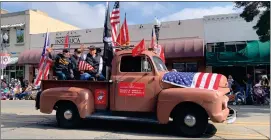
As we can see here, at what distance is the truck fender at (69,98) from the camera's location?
8945mm

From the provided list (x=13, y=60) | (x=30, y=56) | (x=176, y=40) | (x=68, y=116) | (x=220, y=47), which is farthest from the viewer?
(x=13, y=60)

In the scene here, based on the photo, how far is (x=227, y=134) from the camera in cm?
846

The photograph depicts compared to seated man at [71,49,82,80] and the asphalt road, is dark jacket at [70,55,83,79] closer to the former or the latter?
seated man at [71,49,82,80]

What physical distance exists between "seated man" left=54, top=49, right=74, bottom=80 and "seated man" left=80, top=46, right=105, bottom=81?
0.63 m

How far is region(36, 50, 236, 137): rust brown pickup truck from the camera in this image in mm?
7992

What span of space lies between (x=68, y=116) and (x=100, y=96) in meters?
1.09

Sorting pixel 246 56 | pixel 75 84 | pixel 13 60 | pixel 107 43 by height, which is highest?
pixel 13 60

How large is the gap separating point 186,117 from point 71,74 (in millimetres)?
3940

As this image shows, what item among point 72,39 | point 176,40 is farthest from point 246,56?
point 72,39

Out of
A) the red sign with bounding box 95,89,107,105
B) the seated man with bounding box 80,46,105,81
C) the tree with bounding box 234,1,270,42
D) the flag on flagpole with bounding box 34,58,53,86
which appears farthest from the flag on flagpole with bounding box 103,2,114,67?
the tree with bounding box 234,1,270,42

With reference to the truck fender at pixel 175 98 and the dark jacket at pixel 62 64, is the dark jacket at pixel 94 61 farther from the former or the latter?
the truck fender at pixel 175 98

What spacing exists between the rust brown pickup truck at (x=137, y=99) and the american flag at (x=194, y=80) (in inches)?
6.3

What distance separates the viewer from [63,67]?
33.4 ft

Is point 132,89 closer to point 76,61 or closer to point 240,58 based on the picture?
point 76,61
